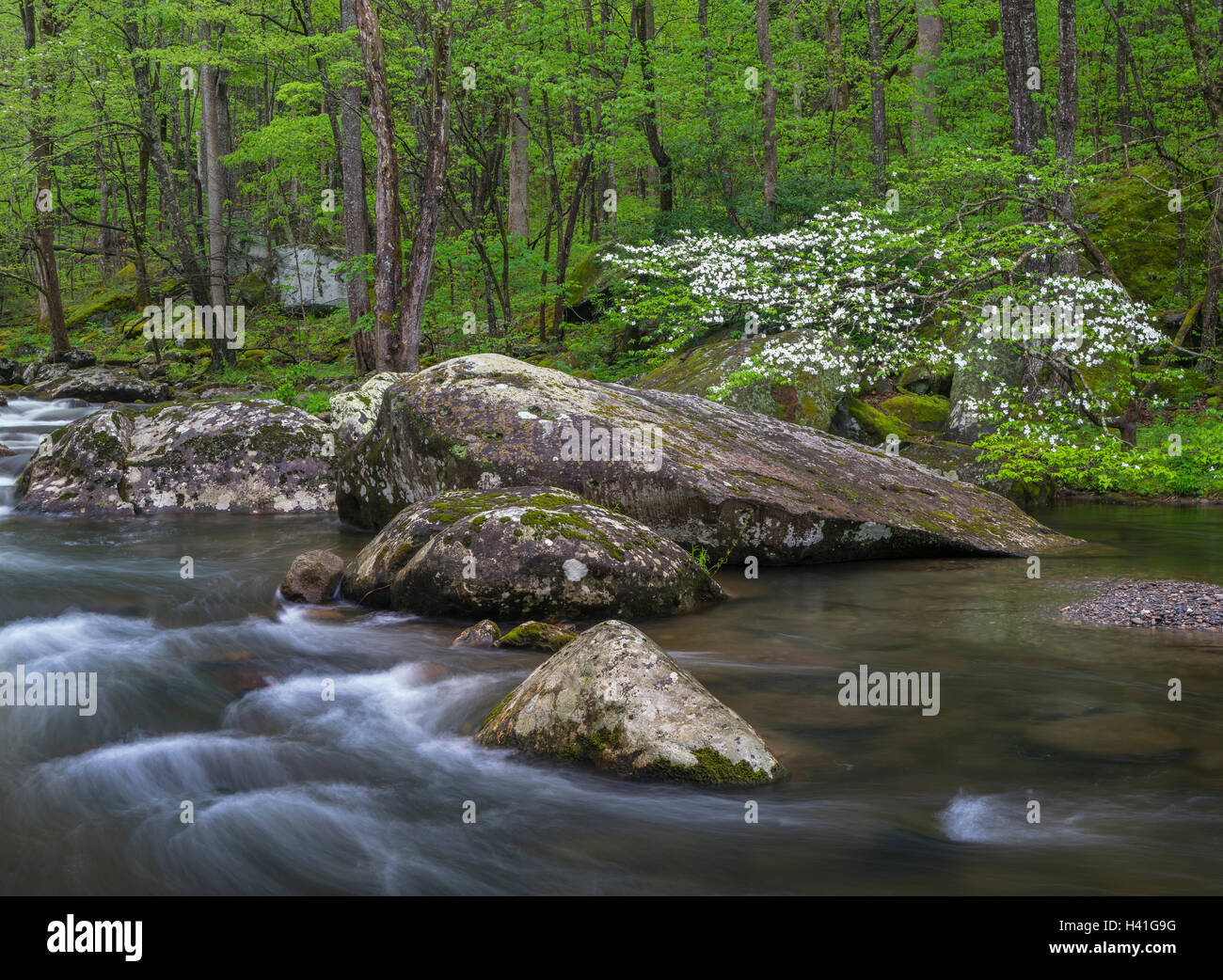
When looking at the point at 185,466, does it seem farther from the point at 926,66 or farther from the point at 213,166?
the point at 926,66

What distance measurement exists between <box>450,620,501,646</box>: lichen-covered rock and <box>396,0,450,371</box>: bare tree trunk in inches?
362

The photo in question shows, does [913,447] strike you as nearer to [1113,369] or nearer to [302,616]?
[1113,369]

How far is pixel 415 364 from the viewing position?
47.6 ft

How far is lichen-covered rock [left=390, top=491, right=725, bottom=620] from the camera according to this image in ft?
20.0

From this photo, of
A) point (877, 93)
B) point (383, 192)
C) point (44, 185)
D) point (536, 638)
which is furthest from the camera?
point (44, 185)

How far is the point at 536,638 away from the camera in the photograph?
18.8 feet

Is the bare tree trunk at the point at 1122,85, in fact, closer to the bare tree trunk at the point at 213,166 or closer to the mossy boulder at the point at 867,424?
the mossy boulder at the point at 867,424

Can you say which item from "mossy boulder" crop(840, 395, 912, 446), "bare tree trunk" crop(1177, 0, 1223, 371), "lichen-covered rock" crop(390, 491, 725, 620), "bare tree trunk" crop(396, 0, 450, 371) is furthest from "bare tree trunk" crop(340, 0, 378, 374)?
"bare tree trunk" crop(1177, 0, 1223, 371)

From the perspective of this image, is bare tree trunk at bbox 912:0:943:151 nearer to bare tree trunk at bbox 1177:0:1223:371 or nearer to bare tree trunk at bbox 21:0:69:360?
bare tree trunk at bbox 1177:0:1223:371

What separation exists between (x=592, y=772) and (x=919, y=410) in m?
12.0

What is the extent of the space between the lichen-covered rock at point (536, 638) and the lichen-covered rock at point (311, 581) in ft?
6.30

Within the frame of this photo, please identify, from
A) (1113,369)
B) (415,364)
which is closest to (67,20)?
(415,364)

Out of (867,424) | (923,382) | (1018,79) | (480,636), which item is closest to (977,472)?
(867,424)
